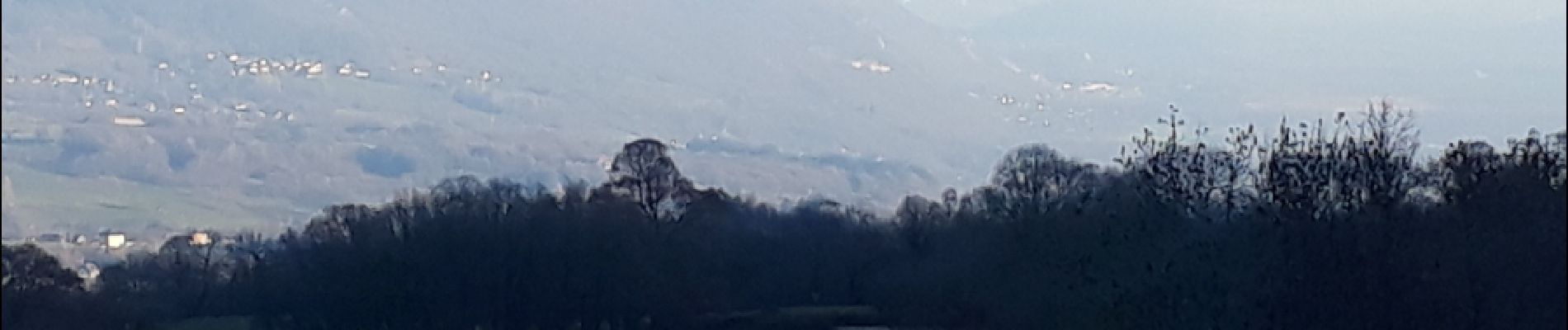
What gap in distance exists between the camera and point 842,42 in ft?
653

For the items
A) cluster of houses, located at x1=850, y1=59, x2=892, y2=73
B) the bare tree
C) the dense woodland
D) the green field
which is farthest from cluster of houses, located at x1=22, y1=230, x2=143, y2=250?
cluster of houses, located at x1=850, y1=59, x2=892, y2=73

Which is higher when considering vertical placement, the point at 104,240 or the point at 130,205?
the point at 130,205

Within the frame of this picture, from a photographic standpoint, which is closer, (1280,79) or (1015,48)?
(1280,79)

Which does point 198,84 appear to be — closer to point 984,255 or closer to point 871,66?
point 871,66

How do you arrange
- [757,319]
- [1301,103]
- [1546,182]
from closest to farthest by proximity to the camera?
[1546,182] < [757,319] < [1301,103]

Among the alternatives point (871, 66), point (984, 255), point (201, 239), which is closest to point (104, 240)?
point (201, 239)

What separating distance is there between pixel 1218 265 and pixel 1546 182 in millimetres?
2867

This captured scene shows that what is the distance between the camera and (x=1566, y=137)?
19.6 m

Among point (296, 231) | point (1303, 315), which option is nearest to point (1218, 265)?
point (1303, 315)

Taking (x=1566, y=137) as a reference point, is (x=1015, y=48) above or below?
above

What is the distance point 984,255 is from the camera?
29672mm

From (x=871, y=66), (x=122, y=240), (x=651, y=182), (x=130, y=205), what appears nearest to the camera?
(x=651, y=182)

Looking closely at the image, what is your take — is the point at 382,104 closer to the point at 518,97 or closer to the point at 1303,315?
the point at 518,97

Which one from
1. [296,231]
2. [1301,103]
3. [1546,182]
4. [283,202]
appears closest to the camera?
[1546,182]
